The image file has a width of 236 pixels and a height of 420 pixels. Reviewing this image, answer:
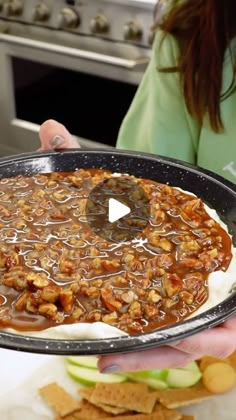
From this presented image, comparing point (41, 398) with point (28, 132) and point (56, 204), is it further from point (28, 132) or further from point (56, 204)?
point (28, 132)

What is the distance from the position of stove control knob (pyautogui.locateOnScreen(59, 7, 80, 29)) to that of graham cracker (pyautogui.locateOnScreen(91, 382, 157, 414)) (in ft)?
4.98

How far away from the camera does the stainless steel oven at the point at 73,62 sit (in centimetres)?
222

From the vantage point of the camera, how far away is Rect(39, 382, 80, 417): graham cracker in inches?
43.4

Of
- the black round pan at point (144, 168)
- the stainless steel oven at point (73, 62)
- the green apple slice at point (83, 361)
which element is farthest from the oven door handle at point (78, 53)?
the green apple slice at point (83, 361)

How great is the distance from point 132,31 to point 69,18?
0.26 metres

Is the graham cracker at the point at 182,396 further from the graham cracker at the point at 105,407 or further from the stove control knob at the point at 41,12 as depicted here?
the stove control knob at the point at 41,12

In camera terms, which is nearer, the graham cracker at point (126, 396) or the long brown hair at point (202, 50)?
the graham cracker at point (126, 396)

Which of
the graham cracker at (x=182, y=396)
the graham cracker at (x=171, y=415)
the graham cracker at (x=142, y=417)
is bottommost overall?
the graham cracker at (x=142, y=417)

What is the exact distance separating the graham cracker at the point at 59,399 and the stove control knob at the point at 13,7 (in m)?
1.71

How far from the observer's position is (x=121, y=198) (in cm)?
116

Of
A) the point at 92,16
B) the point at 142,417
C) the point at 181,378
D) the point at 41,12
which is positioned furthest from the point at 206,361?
the point at 41,12
